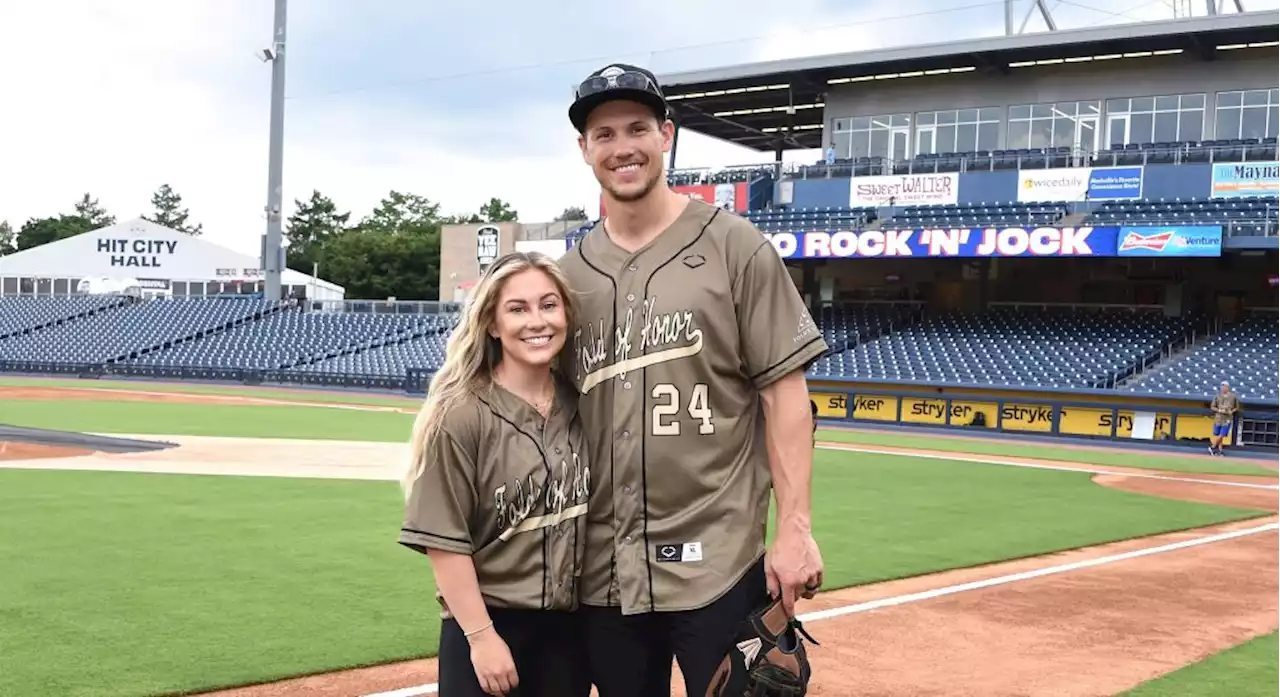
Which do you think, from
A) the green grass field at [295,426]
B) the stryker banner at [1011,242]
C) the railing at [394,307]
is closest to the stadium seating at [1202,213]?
the stryker banner at [1011,242]

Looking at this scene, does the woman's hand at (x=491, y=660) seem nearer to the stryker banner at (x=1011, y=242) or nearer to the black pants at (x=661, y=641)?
the black pants at (x=661, y=641)

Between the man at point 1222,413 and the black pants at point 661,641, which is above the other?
the black pants at point 661,641

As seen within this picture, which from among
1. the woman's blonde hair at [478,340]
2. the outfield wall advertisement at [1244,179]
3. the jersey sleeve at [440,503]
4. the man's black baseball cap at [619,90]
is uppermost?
the outfield wall advertisement at [1244,179]

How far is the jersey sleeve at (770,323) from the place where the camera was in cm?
271

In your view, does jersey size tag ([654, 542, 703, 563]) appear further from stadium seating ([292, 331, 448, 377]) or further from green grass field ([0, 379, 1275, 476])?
stadium seating ([292, 331, 448, 377])

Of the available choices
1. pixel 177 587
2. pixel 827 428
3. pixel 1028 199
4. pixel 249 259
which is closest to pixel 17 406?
pixel 827 428

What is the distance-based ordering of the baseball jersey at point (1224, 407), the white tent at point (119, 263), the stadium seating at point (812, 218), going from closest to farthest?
1. the baseball jersey at point (1224, 407)
2. the stadium seating at point (812, 218)
3. the white tent at point (119, 263)

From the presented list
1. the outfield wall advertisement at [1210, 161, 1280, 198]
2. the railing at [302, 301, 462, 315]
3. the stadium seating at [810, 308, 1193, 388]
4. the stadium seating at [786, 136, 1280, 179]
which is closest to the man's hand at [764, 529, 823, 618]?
the stadium seating at [810, 308, 1193, 388]

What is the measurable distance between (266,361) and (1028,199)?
2621cm

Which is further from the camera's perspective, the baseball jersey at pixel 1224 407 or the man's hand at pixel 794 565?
the baseball jersey at pixel 1224 407

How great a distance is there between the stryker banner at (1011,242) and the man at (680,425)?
20974 millimetres

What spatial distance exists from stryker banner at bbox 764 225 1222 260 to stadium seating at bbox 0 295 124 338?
32.5 m

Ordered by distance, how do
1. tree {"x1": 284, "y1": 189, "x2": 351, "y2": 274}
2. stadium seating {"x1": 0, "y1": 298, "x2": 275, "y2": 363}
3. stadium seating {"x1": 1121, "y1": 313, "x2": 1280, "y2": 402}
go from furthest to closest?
tree {"x1": 284, "y1": 189, "x2": 351, "y2": 274} → stadium seating {"x1": 0, "y1": 298, "x2": 275, "y2": 363} → stadium seating {"x1": 1121, "y1": 313, "x2": 1280, "y2": 402}

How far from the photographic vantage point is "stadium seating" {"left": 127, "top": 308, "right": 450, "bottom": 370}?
126 ft
